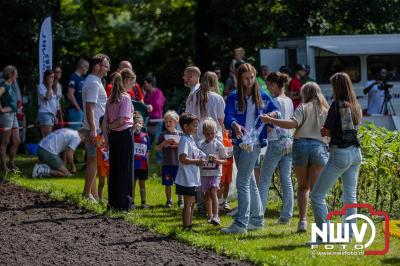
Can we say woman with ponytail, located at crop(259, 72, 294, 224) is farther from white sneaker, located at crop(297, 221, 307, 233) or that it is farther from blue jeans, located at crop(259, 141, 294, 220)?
white sneaker, located at crop(297, 221, 307, 233)

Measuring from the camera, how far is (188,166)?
34.3ft

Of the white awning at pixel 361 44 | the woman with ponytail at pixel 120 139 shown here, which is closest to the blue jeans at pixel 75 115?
the woman with ponytail at pixel 120 139

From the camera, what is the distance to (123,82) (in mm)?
11523

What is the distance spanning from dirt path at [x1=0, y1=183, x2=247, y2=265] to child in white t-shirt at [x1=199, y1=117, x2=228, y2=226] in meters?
1.09

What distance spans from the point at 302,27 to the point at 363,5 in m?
2.20

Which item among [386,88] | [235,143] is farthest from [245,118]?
[386,88]

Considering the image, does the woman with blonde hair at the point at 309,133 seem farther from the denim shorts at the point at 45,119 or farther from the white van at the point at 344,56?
the white van at the point at 344,56

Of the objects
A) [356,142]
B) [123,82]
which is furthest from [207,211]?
[356,142]

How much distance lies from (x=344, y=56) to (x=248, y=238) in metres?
15.2

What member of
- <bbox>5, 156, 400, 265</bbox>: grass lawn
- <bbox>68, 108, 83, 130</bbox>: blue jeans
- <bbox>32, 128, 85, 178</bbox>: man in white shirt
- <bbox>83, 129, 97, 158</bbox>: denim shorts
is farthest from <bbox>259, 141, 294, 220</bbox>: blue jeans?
<bbox>68, 108, 83, 130</bbox>: blue jeans

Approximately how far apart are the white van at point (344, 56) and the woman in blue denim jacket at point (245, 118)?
13011 millimetres

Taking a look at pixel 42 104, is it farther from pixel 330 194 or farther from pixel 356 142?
pixel 356 142

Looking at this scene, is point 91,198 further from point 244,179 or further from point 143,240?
point 244,179

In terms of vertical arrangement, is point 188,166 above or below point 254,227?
above
